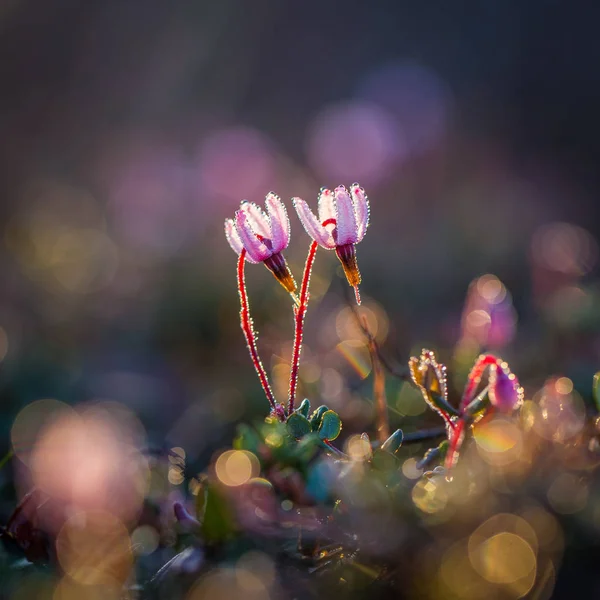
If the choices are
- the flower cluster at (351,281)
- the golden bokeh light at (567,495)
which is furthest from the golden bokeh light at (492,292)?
the golden bokeh light at (567,495)

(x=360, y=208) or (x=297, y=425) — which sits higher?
(x=360, y=208)

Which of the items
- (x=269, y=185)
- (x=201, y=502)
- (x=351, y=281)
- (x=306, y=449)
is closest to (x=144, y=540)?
(x=201, y=502)

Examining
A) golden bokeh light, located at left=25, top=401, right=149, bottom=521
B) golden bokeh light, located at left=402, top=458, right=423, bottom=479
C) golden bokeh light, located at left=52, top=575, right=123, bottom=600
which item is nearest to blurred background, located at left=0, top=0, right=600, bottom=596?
golden bokeh light, located at left=25, top=401, right=149, bottom=521

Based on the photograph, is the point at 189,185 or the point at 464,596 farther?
the point at 189,185

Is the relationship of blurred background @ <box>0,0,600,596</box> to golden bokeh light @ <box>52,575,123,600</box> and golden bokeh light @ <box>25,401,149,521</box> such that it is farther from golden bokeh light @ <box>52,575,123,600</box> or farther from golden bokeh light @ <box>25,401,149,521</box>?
golden bokeh light @ <box>52,575,123,600</box>

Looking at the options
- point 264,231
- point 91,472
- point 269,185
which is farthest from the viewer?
point 269,185

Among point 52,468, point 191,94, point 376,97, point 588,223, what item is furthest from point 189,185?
point 52,468

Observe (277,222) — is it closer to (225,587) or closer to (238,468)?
(238,468)

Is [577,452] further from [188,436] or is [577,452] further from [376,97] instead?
[376,97]
